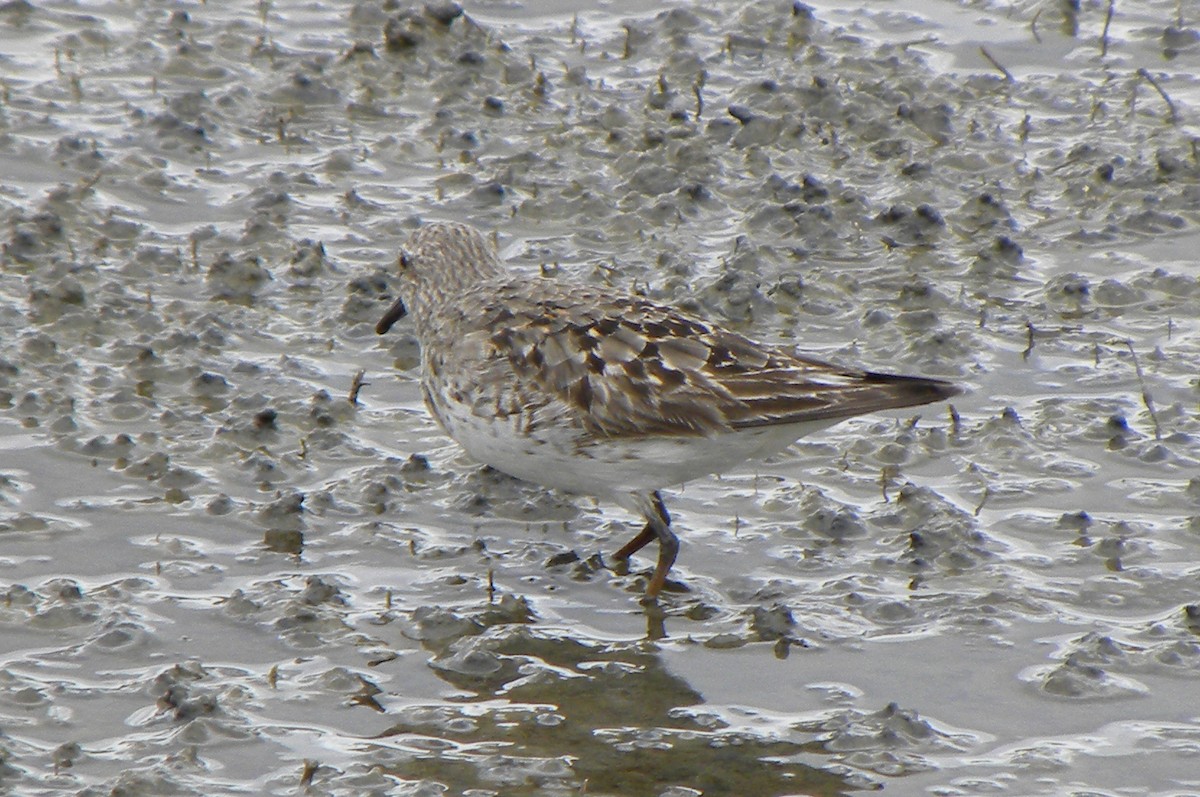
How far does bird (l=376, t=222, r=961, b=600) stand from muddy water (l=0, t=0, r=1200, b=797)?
0.54 metres

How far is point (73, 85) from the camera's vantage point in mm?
12453

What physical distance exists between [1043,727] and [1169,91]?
6547 mm

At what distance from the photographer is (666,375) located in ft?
26.5

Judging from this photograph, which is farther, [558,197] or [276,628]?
[558,197]

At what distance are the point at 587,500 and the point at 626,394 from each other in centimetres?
128

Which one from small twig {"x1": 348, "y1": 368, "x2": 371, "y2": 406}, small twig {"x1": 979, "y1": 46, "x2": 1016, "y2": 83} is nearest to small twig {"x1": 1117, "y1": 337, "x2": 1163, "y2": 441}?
small twig {"x1": 979, "y1": 46, "x2": 1016, "y2": 83}

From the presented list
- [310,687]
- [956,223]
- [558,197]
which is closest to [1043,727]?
[310,687]

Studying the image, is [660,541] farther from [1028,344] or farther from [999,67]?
[999,67]

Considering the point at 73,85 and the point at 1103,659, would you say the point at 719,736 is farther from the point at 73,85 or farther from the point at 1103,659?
the point at 73,85

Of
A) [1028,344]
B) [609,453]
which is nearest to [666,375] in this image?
[609,453]

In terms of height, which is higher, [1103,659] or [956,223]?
[956,223]

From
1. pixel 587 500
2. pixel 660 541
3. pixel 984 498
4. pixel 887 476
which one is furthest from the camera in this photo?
pixel 587 500

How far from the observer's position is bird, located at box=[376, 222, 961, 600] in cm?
793

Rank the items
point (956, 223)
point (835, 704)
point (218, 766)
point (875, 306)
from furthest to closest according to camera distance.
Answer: point (956, 223) < point (875, 306) < point (835, 704) < point (218, 766)
